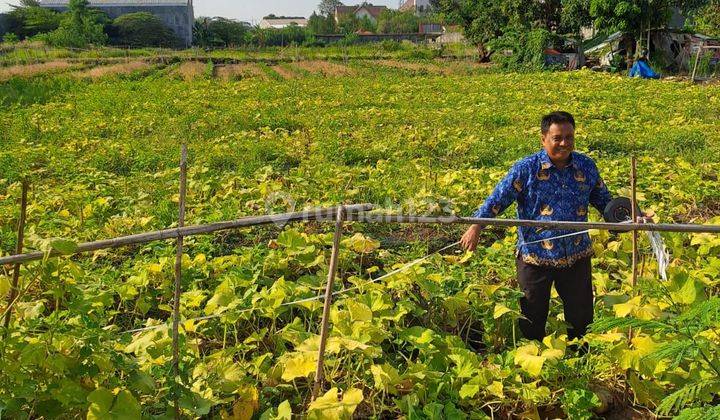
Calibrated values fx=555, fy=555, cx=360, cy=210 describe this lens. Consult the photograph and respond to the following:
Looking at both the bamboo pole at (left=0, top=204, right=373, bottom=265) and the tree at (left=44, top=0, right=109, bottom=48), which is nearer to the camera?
the bamboo pole at (left=0, top=204, right=373, bottom=265)

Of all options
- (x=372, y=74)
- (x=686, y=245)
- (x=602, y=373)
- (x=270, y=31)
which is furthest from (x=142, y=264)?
(x=270, y=31)

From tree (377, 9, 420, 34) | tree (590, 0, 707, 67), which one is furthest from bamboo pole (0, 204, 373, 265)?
tree (377, 9, 420, 34)

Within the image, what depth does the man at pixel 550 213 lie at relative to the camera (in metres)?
2.94

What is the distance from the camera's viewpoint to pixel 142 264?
3.95 meters

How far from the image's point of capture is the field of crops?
2238 mm

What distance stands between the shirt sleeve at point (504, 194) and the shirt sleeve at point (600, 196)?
0.44 meters

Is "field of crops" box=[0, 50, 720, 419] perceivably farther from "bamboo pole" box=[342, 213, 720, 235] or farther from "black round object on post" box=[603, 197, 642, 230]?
"black round object on post" box=[603, 197, 642, 230]

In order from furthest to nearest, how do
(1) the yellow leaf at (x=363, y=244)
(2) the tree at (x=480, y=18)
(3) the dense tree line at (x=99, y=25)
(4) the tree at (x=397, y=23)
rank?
1. (4) the tree at (x=397, y=23)
2. (3) the dense tree line at (x=99, y=25)
3. (2) the tree at (x=480, y=18)
4. (1) the yellow leaf at (x=363, y=244)

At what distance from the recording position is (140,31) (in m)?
52.6

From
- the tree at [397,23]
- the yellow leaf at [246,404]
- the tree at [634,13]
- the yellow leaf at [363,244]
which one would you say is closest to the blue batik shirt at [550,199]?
the yellow leaf at [363,244]

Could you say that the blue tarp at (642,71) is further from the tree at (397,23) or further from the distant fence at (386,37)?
the tree at (397,23)

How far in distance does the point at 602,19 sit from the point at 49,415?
26.9m

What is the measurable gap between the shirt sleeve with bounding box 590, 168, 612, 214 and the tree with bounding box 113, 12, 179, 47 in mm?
55291

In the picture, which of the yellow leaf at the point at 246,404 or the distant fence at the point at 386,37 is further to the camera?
the distant fence at the point at 386,37
